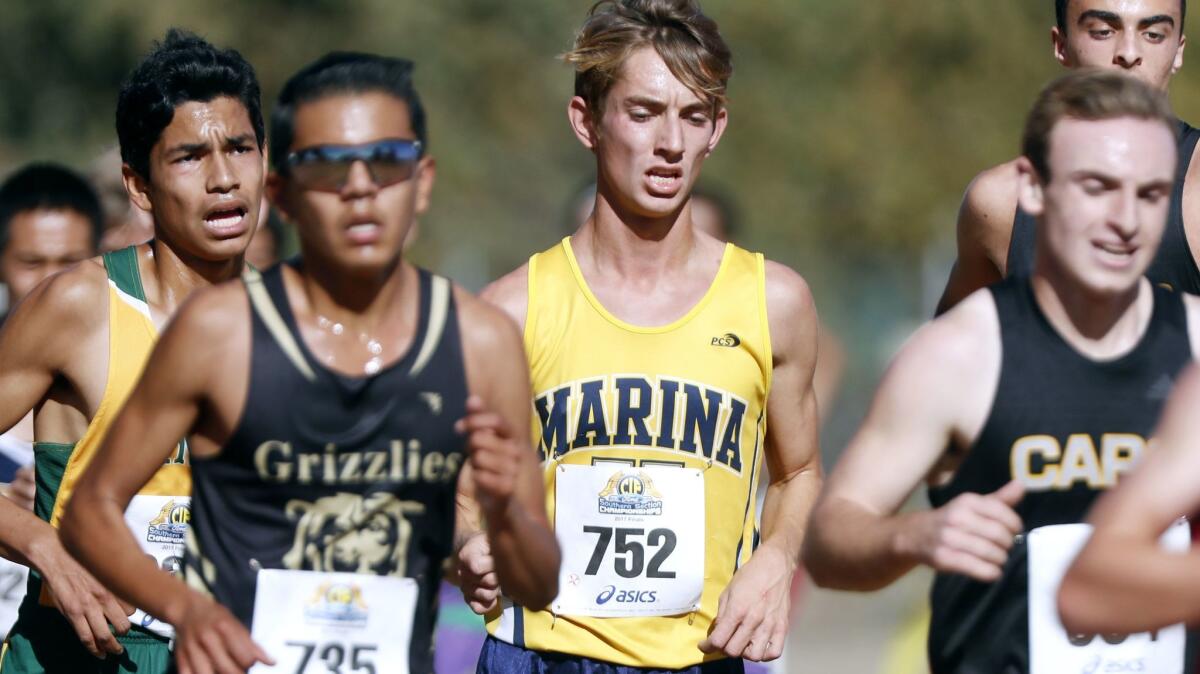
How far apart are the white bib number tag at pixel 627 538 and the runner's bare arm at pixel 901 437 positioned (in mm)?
1095

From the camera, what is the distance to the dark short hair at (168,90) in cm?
546

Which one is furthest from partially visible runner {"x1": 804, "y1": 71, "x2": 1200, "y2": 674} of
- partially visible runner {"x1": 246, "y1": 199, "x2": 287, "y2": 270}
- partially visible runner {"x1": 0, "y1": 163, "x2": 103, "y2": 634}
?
partially visible runner {"x1": 246, "y1": 199, "x2": 287, "y2": 270}

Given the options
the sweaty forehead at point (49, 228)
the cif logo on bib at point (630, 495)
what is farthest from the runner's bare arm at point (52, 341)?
the sweaty forehead at point (49, 228)

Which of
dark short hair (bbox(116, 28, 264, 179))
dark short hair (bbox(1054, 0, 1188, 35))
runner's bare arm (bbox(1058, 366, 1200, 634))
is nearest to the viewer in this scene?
runner's bare arm (bbox(1058, 366, 1200, 634))

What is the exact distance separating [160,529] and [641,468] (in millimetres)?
1350

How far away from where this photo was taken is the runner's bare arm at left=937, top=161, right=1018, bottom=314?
230 inches

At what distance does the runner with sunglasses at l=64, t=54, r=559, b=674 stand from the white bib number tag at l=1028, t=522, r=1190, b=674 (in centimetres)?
107

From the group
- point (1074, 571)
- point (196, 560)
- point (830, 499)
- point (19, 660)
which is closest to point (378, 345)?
point (196, 560)

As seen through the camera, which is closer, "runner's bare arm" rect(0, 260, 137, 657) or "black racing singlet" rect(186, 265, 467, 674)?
"black racing singlet" rect(186, 265, 467, 674)

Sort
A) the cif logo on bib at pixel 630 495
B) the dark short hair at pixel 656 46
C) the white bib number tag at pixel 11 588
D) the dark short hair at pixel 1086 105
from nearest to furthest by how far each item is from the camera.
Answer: the dark short hair at pixel 1086 105, the cif logo on bib at pixel 630 495, the dark short hair at pixel 656 46, the white bib number tag at pixel 11 588

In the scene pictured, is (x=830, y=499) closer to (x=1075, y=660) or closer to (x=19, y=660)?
(x=1075, y=660)

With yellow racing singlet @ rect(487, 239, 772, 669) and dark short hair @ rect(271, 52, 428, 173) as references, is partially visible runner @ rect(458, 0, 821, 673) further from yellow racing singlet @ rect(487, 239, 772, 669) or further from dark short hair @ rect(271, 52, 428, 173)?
dark short hair @ rect(271, 52, 428, 173)

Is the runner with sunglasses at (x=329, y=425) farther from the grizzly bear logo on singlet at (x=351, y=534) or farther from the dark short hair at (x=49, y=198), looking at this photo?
the dark short hair at (x=49, y=198)

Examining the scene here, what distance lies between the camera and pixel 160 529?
532 cm
